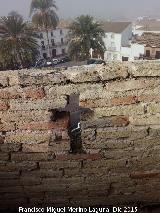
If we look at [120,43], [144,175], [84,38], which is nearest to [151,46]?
[120,43]

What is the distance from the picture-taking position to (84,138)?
3.09m

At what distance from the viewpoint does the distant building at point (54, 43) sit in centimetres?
3781

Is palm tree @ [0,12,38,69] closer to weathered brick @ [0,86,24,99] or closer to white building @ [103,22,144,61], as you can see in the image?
white building @ [103,22,144,61]

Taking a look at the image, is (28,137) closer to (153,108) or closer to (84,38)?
(153,108)

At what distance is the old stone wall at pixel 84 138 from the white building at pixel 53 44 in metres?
34.7

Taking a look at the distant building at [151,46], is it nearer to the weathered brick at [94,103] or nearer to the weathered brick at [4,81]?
the weathered brick at [94,103]

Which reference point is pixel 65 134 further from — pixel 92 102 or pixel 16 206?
pixel 16 206

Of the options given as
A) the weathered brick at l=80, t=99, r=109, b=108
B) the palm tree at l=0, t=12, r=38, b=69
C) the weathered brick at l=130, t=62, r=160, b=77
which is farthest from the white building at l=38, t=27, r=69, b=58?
the weathered brick at l=130, t=62, r=160, b=77

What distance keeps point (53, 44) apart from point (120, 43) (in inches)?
362

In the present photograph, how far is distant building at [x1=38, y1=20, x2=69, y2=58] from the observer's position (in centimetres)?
3781

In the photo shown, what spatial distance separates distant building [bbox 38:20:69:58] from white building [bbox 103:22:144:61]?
5.77 metres

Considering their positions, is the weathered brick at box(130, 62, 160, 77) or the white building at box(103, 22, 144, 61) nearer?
the weathered brick at box(130, 62, 160, 77)

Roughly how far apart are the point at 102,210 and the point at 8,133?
136cm

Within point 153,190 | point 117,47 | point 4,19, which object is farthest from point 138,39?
point 153,190
